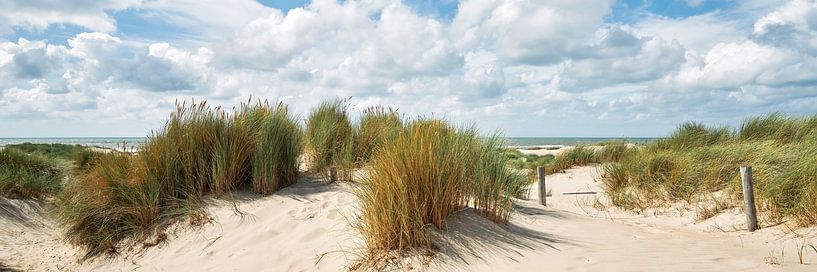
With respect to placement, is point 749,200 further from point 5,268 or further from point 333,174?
point 5,268

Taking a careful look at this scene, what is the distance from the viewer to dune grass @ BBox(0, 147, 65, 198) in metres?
10.5

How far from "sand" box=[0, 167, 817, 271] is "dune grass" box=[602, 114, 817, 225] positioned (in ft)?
1.97

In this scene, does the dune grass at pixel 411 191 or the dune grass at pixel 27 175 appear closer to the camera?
the dune grass at pixel 411 191

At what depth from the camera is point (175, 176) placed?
7.77 metres

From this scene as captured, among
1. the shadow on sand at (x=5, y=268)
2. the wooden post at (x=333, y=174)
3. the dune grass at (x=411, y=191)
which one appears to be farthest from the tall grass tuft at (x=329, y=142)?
the shadow on sand at (x=5, y=268)

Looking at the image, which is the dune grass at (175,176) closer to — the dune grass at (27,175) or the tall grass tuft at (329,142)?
the tall grass tuft at (329,142)

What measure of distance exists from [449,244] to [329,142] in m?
4.78

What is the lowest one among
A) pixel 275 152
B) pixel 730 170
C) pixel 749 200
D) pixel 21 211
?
pixel 21 211

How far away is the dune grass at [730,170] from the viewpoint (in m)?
7.92

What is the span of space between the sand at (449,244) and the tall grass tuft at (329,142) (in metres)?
0.64

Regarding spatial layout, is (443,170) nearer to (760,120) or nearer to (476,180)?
(476,180)

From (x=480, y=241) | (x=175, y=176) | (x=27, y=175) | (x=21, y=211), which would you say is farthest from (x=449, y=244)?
(x=27, y=175)

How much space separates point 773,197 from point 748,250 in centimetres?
192

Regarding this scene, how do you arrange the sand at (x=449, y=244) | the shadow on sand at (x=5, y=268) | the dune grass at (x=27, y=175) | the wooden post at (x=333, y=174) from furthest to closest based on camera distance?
the dune grass at (x=27, y=175)
the wooden post at (x=333, y=174)
the shadow on sand at (x=5, y=268)
the sand at (x=449, y=244)
